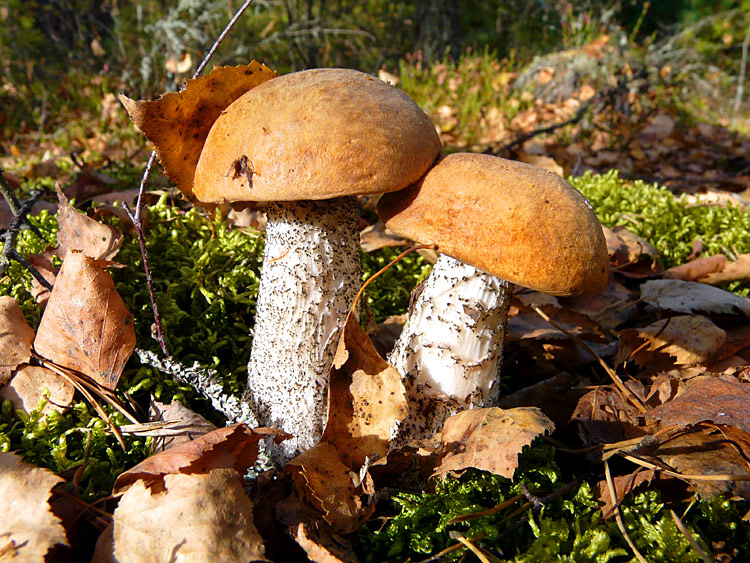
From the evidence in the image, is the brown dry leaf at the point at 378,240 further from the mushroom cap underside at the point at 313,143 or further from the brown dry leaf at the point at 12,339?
the brown dry leaf at the point at 12,339

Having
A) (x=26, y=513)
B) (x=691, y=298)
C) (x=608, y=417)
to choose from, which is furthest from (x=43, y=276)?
(x=691, y=298)

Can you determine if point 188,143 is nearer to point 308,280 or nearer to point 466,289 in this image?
point 308,280

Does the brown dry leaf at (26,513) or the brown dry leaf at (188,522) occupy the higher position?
the brown dry leaf at (26,513)

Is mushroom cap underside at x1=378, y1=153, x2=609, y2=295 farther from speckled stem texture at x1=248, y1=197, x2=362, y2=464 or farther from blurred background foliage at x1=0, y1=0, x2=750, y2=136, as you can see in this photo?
blurred background foliage at x1=0, y1=0, x2=750, y2=136

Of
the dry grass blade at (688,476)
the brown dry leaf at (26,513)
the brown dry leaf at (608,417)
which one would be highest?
the brown dry leaf at (26,513)

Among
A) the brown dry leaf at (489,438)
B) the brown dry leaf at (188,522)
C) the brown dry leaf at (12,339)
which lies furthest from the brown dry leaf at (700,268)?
the brown dry leaf at (12,339)

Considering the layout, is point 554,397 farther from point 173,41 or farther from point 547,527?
point 173,41
